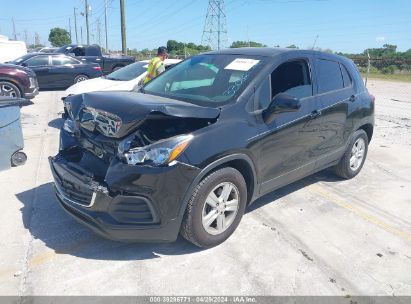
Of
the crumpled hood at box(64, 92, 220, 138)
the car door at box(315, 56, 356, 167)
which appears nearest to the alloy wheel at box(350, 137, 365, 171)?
the car door at box(315, 56, 356, 167)

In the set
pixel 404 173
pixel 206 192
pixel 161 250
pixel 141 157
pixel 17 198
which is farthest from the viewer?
pixel 404 173

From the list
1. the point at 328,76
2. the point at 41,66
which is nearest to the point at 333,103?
the point at 328,76

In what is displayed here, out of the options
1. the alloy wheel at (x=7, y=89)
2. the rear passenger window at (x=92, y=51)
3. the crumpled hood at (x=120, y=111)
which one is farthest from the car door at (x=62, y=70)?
the crumpled hood at (x=120, y=111)

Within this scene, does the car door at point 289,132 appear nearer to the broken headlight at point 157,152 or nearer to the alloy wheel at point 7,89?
the broken headlight at point 157,152

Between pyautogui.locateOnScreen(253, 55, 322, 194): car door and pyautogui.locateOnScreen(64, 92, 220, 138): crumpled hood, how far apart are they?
28.6 inches

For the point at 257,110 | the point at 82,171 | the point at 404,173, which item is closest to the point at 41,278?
the point at 82,171

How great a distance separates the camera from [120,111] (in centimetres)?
320

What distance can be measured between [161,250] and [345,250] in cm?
179

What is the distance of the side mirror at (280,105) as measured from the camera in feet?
11.7

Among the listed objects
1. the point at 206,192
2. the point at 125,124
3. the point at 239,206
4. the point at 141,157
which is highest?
the point at 125,124

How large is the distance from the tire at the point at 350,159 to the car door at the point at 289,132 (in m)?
0.90

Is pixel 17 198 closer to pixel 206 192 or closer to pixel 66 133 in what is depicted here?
pixel 66 133

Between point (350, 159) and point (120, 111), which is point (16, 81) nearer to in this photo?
point (120, 111)

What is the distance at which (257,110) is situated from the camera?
12.1 ft
